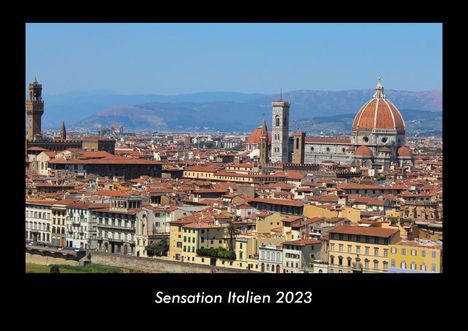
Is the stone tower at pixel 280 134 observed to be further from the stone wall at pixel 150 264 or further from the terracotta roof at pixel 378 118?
the stone wall at pixel 150 264

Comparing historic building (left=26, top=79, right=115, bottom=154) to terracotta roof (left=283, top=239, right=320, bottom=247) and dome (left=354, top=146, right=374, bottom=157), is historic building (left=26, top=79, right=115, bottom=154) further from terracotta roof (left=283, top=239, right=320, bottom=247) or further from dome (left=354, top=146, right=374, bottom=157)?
terracotta roof (left=283, top=239, right=320, bottom=247)

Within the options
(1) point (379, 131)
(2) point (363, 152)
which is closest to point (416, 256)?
(2) point (363, 152)

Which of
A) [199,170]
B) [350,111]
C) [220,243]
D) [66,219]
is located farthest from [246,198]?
[350,111]

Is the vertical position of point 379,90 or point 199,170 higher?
point 379,90

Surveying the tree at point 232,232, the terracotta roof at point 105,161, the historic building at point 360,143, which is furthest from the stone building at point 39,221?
the historic building at point 360,143

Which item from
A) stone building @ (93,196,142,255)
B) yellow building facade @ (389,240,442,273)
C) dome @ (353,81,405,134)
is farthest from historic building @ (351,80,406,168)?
yellow building facade @ (389,240,442,273)
